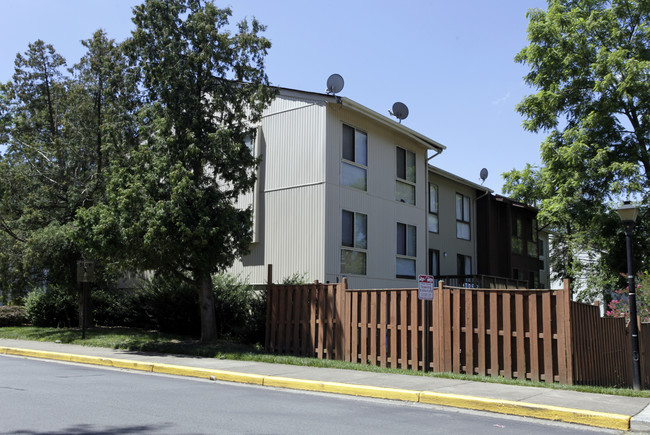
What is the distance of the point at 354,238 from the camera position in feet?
62.9

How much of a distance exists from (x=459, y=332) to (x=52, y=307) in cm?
1751

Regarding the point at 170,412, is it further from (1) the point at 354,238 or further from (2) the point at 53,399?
(1) the point at 354,238

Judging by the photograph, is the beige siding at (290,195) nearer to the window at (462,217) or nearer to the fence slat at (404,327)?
the fence slat at (404,327)

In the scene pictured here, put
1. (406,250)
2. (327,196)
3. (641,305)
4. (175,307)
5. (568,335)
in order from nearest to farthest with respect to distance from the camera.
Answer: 1. (568,335)
2. (327,196)
3. (641,305)
4. (175,307)
5. (406,250)

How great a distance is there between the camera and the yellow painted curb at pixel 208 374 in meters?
11.1

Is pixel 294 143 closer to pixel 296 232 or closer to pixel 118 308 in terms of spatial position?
pixel 296 232

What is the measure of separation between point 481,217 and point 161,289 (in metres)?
16.9

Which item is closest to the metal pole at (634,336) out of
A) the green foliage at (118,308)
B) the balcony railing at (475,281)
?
the balcony railing at (475,281)

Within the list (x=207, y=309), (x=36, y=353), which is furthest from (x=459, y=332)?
(x=36, y=353)

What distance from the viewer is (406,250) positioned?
861 inches

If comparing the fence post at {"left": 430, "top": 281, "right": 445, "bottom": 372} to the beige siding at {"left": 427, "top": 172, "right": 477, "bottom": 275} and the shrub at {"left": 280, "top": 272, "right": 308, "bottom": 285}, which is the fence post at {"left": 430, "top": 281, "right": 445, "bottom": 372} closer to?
the shrub at {"left": 280, "top": 272, "right": 308, "bottom": 285}

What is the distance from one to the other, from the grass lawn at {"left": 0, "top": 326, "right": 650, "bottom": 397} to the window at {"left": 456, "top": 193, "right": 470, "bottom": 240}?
14.6 metres

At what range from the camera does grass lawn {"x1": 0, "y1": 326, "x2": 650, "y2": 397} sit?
35.0ft

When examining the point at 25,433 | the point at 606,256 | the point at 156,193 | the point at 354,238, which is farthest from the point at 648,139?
the point at 25,433
